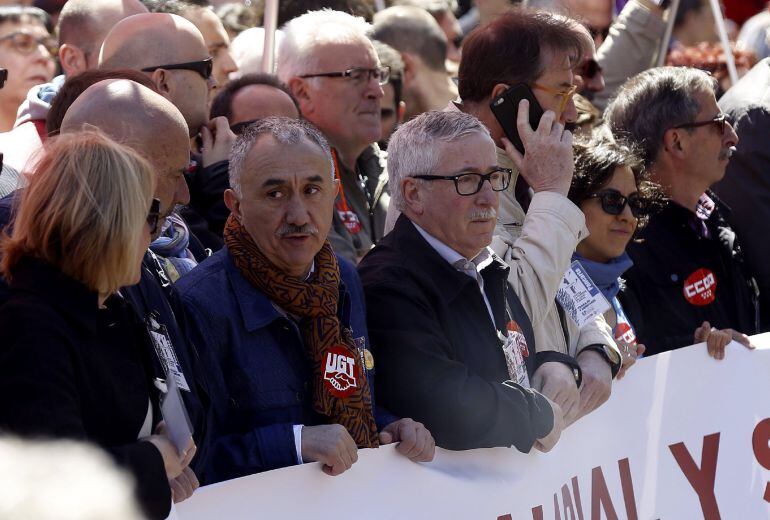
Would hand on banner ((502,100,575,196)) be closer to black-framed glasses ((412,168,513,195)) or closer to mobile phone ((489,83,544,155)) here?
mobile phone ((489,83,544,155))

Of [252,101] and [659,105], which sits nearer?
[252,101]

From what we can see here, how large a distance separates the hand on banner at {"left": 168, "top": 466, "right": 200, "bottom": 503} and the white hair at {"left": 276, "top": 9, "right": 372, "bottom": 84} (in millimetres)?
2876

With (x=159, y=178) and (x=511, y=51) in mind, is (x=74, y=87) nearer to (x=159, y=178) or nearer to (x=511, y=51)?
(x=159, y=178)

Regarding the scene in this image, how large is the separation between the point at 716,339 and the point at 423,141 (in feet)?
5.23

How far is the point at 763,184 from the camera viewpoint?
5980mm

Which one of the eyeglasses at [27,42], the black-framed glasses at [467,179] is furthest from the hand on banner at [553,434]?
the eyeglasses at [27,42]

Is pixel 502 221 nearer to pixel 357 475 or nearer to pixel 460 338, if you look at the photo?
pixel 460 338

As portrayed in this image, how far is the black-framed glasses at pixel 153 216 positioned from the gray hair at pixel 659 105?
10.2 feet

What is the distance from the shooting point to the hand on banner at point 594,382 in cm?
427

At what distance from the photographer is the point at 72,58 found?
5.37 m

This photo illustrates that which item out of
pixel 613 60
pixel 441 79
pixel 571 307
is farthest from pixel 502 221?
pixel 613 60

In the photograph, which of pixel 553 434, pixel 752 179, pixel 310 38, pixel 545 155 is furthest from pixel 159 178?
pixel 752 179

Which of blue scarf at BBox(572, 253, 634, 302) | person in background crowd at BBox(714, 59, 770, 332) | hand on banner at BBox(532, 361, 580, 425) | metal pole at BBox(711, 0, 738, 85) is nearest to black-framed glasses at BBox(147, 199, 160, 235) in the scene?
hand on banner at BBox(532, 361, 580, 425)

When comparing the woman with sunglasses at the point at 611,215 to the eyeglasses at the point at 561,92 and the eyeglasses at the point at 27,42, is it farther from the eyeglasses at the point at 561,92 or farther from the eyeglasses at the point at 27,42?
the eyeglasses at the point at 27,42
